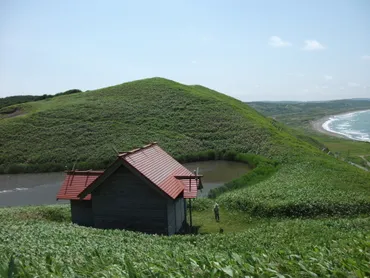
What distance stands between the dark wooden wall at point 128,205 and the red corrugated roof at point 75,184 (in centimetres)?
163

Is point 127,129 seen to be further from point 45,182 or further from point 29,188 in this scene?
point 29,188

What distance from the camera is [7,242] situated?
39.6 feet

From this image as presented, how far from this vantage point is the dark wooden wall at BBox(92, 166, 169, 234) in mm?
19344

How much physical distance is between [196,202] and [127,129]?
37.2 metres

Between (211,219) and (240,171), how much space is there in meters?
19.8

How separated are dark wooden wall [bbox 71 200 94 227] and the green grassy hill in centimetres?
135

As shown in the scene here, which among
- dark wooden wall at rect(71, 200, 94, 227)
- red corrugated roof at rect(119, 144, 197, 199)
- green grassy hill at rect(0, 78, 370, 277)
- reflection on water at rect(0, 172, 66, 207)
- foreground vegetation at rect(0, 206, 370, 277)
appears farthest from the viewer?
reflection on water at rect(0, 172, 66, 207)

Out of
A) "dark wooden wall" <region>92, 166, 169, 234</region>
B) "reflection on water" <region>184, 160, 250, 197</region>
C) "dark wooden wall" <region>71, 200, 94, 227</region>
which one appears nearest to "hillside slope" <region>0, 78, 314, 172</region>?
"reflection on water" <region>184, 160, 250, 197</region>

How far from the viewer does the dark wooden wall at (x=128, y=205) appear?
19.3 m

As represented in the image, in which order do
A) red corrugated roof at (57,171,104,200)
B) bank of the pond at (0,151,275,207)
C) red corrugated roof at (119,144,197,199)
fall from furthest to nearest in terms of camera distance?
bank of the pond at (0,151,275,207)
red corrugated roof at (57,171,104,200)
red corrugated roof at (119,144,197,199)

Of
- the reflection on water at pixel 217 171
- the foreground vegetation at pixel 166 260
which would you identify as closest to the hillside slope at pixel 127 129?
the reflection on water at pixel 217 171

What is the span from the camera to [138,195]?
1955cm

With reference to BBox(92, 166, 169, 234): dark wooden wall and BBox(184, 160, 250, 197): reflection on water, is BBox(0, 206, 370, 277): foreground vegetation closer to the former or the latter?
BBox(92, 166, 169, 234): dark wooden wall

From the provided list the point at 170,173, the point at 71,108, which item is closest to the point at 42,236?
the point at 170,173
